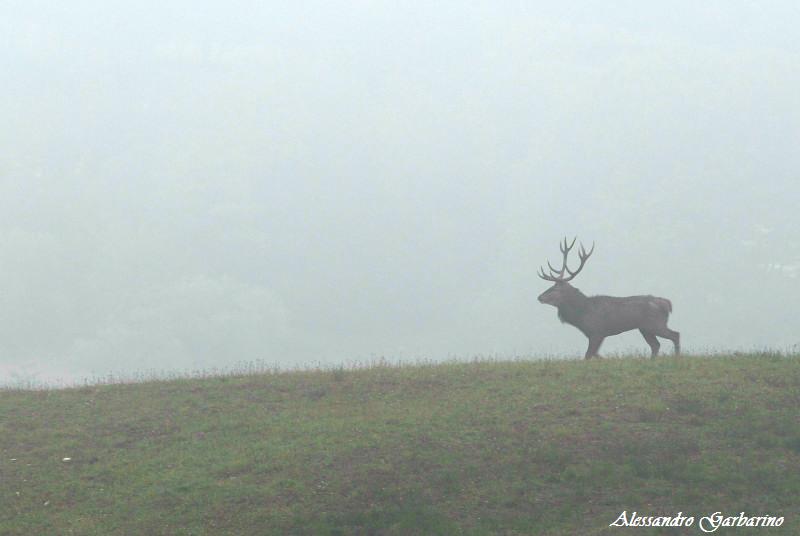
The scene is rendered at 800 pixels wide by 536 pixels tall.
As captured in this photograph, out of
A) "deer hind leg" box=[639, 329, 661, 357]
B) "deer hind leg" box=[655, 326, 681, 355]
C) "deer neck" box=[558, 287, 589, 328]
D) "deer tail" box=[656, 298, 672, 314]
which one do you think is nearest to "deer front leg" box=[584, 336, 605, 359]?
"deer neck" box=[558, 287, 589, 328]

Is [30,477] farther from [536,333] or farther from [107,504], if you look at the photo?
[536,333]

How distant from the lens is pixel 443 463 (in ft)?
40.1

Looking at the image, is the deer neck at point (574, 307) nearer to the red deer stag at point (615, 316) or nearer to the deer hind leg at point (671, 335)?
the red deer stag at point (615, 316)

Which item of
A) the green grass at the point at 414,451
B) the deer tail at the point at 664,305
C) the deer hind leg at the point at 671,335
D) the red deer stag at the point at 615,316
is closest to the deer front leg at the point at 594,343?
the red deer stag at the point at 615,316

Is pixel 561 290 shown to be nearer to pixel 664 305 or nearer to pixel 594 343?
pixel 594 343

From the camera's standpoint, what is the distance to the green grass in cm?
1105

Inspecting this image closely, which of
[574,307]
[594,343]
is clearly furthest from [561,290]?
[594,343]

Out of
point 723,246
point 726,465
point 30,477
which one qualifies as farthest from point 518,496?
point 723,246

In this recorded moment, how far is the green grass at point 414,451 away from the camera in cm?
1105

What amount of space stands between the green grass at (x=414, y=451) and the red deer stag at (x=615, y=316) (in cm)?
389

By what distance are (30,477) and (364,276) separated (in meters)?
144

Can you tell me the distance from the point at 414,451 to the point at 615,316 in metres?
9.34

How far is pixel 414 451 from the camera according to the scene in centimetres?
1260

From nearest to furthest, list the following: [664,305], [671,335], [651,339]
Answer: [671,335]
[651,339]
[664,305]
